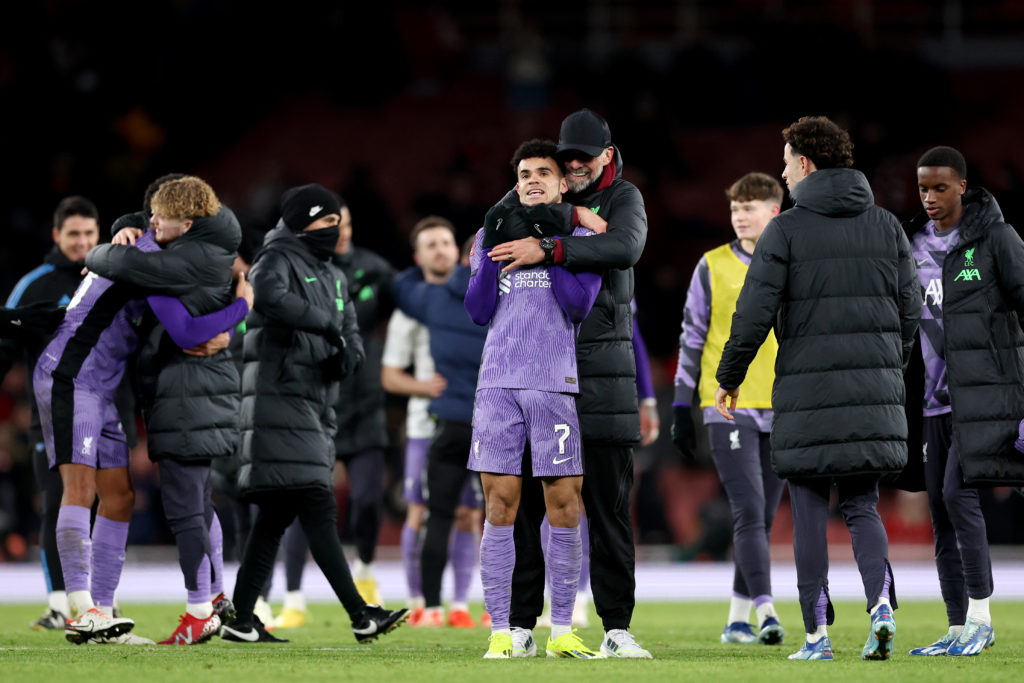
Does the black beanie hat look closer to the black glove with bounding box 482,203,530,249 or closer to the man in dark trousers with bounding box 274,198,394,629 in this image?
the black glove with bounding box 482,203,530,249

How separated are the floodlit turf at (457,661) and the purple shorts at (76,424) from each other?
2.93 ft

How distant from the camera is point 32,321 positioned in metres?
7.23

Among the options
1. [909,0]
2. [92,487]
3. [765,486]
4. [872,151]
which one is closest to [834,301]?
[765,486]

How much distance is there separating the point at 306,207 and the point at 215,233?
49 centimetres

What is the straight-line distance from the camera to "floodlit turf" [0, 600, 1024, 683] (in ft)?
16.8

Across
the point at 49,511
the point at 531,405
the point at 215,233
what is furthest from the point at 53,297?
the point at 531,405

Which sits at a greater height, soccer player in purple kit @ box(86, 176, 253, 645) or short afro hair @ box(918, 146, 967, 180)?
short afro hair @ box(918, 146, 967, 180)

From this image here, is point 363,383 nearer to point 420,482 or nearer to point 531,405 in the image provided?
point 420,482

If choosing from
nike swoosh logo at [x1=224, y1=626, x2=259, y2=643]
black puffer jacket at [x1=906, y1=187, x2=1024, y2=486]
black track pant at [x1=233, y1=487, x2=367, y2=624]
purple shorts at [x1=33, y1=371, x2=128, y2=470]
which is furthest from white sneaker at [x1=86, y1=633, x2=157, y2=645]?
black puffer jacket at [x1=906, y1=187, x2=1024, y2=486]

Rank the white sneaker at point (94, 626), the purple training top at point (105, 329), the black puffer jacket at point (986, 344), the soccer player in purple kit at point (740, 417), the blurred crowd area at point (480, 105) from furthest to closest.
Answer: the blurred crowd area at point (480, 105), the soccer player in purple kit at point (740, 417), the purple training top at point (105, 329), the white sneaker at point (94, 626), the black puffer jacket at point (986, 344)

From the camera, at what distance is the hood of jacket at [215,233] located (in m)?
7.21

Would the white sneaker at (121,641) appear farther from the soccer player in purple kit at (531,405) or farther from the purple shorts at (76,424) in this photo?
the soccer player in purple kit at (531,405)

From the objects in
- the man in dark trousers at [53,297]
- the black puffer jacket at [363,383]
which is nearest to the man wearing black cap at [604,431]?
the man in dark trousers at [53,297]

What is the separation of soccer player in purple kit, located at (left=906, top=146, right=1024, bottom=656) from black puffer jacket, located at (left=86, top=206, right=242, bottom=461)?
3.39 metres
